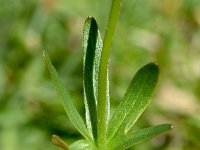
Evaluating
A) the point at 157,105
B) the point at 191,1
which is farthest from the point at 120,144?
the point at 191,1

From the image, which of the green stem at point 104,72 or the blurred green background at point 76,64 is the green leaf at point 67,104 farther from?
the blurred green background at point 76,64

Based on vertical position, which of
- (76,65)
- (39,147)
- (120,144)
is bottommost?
(39,147)

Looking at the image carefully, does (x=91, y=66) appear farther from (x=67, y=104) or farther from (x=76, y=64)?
(x=76, y=64)

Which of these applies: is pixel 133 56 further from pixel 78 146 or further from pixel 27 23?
pixel 78 146

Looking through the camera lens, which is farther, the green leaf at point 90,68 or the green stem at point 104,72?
the green leaf at point 90,68

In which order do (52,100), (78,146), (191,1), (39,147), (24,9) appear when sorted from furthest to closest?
(191,1) → (24,9) → (52,100) → (39,147) → (78,146)

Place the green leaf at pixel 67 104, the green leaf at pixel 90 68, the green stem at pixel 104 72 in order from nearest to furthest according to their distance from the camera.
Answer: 1. the green stem at pixel 104 72
2. the green leaf at pixel 67 104
3. the green leaf at pixel 90 68

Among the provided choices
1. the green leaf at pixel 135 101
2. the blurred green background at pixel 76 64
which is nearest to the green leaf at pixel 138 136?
the green leaf at pixel 135 101
